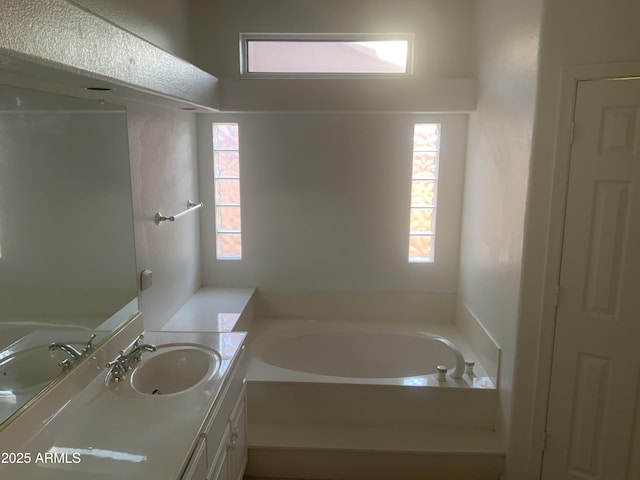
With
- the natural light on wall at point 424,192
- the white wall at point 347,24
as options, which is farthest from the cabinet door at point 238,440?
the white wall at point 347,24

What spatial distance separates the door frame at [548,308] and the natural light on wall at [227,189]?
6.89ft

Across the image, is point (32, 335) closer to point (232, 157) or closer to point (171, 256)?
point (171, 256)

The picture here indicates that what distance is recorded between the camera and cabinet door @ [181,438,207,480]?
1446 millimetres

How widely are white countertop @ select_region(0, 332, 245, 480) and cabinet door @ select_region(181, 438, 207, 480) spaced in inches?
2.8

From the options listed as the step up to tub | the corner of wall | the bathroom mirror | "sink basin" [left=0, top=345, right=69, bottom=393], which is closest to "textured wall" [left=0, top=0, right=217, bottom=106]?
the bathroom mirror

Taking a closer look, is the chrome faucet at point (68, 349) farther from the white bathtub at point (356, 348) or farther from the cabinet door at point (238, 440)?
the white bathtub at point (356, 348)

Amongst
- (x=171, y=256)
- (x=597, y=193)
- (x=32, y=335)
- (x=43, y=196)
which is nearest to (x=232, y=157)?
(x=171, y=256)

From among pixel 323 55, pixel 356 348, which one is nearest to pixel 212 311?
pixel 356 348

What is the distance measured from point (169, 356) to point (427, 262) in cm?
203

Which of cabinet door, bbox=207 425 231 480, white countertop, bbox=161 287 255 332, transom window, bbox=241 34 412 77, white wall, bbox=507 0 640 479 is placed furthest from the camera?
transom window, bbox=241 34 412 77

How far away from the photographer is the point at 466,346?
311 centimetres

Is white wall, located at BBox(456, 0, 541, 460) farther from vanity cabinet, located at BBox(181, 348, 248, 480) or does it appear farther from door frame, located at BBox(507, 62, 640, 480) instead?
vanity cabinet, located at BBox(181, 348, 248, 480)

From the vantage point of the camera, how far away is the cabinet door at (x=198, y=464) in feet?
4.74

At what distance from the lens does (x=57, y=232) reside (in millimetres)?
1726
